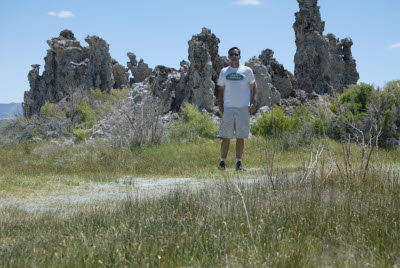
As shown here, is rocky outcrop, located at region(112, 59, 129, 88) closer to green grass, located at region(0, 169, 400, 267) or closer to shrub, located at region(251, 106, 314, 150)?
shrub, located at region(251, 106, 314, 150)

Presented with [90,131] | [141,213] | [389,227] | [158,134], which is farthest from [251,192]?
[90,131]

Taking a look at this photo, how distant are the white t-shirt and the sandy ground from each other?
183cm

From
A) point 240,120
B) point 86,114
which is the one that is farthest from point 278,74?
point 240,120

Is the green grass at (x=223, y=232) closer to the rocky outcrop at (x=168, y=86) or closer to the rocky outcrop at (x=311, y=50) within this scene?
Answer: the rocky outcrop at (x=168, y=86)

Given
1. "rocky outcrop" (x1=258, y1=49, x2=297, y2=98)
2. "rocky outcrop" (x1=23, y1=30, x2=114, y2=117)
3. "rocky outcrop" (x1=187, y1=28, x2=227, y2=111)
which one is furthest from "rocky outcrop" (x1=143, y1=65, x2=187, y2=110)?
"rocky outcrop" (x1=23, y1=30, x2=114, y2=117)

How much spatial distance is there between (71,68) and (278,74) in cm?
2367

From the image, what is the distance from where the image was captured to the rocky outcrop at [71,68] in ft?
130

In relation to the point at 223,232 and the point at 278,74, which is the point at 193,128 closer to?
the point at 278,74

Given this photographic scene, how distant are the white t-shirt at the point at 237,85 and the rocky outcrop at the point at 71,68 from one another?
31.5 m

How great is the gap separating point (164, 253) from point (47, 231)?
1475mm

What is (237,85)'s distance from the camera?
26.8 feet

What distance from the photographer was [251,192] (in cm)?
486

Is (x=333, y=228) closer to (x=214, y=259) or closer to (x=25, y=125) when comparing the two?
(x=214, y=259)

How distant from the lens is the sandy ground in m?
5.28
